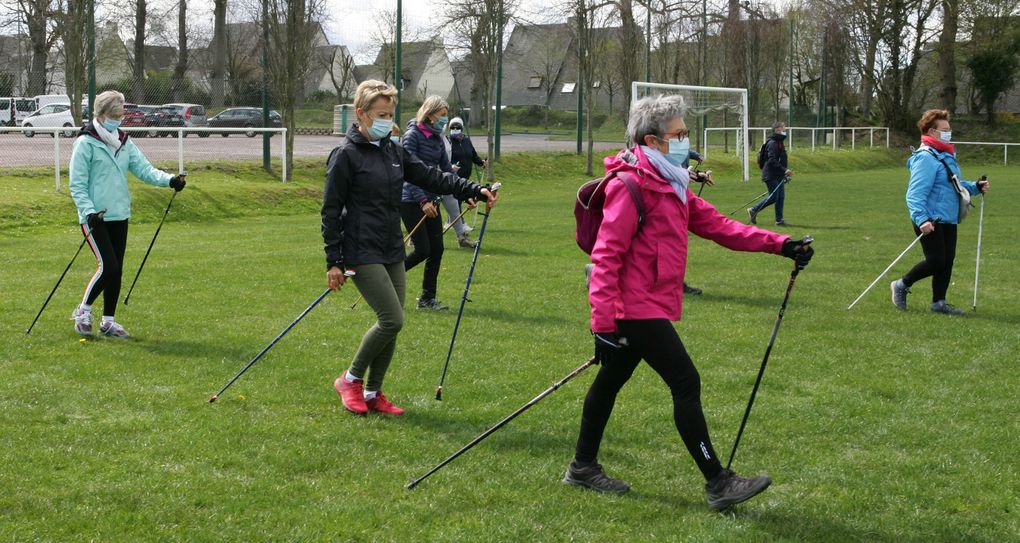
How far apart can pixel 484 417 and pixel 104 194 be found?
3.85m

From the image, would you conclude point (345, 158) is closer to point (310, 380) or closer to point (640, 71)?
point (310, 380)

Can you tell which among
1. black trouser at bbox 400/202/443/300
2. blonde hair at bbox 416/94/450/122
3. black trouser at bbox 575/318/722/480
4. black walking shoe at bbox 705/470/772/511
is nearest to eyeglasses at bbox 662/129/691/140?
black trouser at bbox 575/318/722/480

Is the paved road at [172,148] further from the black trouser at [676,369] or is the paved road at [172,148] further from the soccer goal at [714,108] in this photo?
the black trouser at [676,369]

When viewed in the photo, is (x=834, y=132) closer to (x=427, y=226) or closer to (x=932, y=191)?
(x=932, y=191)

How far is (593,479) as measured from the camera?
17.1ft

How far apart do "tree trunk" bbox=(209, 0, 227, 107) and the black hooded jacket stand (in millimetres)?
22123

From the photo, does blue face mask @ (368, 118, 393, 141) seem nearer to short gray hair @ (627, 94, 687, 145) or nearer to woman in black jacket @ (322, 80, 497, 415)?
woman in black jacket @ (322, 80, 497, 415)

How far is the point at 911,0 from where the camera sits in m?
50.1

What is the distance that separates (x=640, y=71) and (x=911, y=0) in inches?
697

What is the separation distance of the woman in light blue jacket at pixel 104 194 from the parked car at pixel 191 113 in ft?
58.6

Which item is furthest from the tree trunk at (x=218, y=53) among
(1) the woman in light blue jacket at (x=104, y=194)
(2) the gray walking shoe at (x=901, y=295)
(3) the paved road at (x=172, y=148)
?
(2) the gray walking shoe at (x=901, y=295)

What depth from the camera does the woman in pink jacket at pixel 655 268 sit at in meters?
4.73

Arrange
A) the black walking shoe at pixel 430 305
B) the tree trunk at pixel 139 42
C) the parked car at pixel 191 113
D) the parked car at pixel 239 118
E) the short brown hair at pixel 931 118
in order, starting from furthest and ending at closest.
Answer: the tree trunk at pixel 139 42, the parked car at pixel 239 118, the parked car at pixel 191 113, the black walking shoe at pixel 430 305, the short brown hair at pixel 931 118

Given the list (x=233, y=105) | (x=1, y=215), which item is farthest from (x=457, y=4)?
(x=1, y=215)
